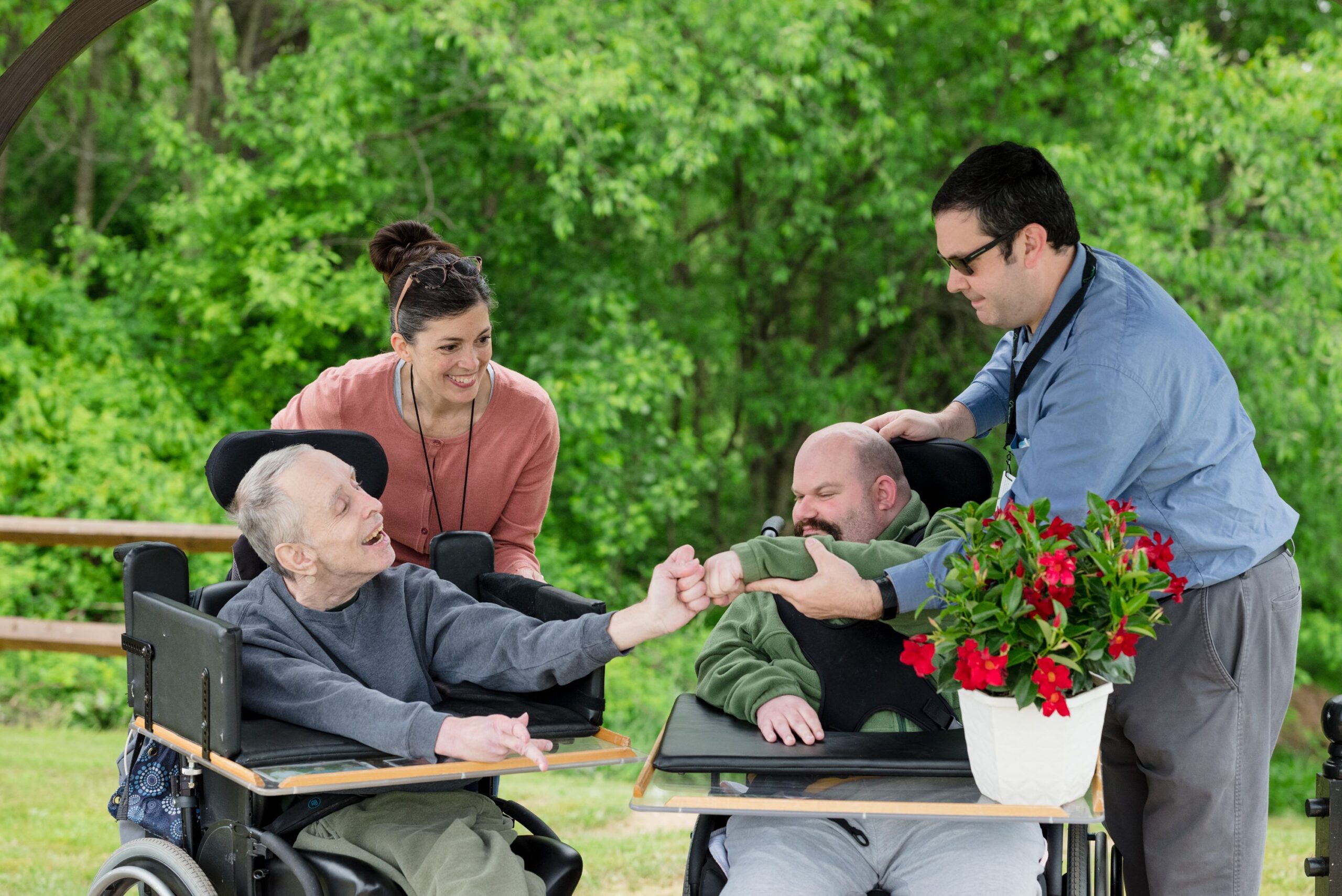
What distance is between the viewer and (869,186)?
29.7ft

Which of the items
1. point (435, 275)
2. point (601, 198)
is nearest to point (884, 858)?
point (435, 275)

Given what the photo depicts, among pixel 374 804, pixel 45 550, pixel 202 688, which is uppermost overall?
pixel 202 688

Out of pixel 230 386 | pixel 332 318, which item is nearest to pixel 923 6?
pixel 332 318

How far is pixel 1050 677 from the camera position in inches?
74.3

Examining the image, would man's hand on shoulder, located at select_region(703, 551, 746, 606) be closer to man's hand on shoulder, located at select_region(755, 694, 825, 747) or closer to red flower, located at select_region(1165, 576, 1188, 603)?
man's hand on shoulder, located at select_region(755, 694, 825, 747)

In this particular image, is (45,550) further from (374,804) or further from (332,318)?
(374,804)

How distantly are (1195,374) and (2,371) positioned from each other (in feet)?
22.9

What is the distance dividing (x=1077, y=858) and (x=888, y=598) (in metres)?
0.55

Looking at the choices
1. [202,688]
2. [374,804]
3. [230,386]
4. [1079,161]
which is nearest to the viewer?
[202,688]

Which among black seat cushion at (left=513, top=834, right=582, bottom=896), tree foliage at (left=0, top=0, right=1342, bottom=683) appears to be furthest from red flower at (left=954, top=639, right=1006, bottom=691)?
tree foliage at (left=0, top=0, right=1342, bottom=683)

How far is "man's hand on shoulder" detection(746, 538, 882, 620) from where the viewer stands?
2260mm

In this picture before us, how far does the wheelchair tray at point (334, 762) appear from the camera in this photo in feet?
6.63

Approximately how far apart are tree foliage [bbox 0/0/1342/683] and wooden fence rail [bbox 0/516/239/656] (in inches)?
68.5

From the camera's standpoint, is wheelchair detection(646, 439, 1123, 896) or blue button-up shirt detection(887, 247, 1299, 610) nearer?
wheelchair detection(646, 439, 1123, 896)
